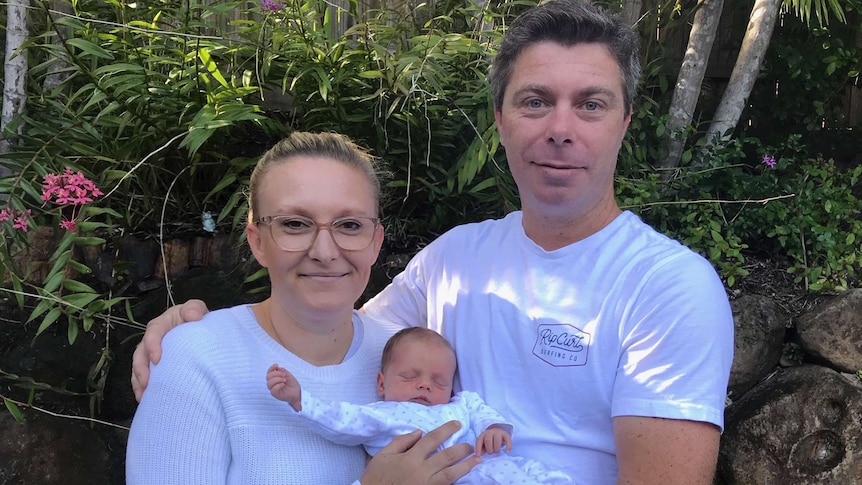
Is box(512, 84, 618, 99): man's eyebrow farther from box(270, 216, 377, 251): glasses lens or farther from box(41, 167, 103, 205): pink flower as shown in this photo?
box(41, 167, 103, 205): pink flower

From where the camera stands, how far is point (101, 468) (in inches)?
98.0

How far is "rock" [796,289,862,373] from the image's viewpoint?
2643 millimetres

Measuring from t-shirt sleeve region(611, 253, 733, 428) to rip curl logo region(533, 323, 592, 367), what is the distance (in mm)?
92

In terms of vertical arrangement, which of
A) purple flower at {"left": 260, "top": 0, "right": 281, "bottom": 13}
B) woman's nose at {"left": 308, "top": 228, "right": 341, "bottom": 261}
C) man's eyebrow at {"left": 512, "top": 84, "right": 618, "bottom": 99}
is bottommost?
woman's nose at {"left": 308, "top": 228, "right": 341, "bottom": 261}

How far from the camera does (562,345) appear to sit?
1.51 metres

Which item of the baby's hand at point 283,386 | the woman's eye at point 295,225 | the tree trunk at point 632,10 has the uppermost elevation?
the tree trunk at point 632,10

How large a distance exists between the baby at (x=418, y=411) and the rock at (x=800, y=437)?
1461 mm

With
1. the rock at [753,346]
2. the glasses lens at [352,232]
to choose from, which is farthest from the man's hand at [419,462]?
the rock at [753,346]

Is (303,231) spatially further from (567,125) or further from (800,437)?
(800,437)

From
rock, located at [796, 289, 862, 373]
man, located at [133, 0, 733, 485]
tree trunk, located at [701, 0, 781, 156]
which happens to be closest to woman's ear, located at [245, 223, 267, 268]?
man, located at [133, 0, 733, 485]

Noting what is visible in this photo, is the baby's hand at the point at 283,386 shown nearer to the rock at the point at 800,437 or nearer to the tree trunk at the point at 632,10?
the rock at the point at 800,437

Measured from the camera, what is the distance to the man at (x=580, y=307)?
1.32 m

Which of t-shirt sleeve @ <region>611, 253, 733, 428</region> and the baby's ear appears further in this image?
the baby's ear

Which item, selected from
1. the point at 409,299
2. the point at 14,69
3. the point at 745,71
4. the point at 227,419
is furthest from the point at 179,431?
the point at 745,71
